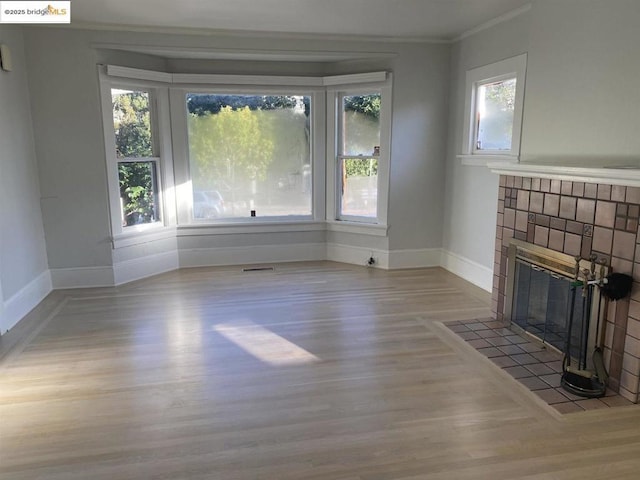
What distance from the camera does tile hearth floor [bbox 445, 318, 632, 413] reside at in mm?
2541

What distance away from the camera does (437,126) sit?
520 cm

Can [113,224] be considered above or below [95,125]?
below

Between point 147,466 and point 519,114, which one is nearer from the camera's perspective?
point 147,466

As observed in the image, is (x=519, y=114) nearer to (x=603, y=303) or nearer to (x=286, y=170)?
(x=603, y=303)

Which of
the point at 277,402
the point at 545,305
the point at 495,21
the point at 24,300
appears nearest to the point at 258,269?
the point at 24,300

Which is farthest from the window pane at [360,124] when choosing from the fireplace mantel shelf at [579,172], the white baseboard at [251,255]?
the fireplace mantel shelf at [579,172]

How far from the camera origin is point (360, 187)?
5.52 metres

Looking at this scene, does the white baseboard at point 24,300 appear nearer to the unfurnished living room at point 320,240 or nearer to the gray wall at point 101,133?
the unfurnished living room at point 320,240

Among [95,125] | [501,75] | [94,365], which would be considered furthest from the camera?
[95,125]

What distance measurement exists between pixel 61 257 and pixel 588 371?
179 inches

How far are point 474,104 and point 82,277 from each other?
4.28 m

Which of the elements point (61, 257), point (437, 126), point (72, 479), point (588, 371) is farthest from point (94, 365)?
point (437, 126)

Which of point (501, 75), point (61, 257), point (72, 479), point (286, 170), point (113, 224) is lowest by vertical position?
point (72, 479)

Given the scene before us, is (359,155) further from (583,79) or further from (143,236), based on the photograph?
(583,79)
